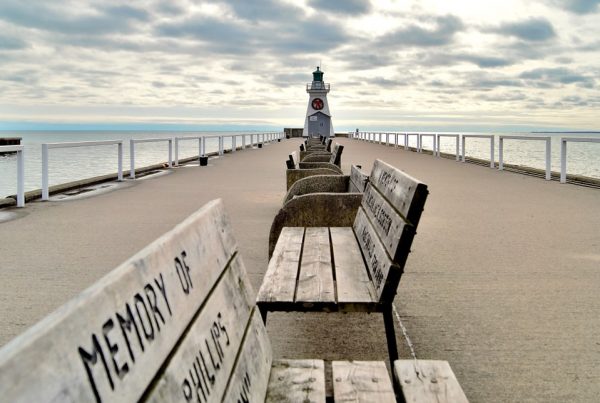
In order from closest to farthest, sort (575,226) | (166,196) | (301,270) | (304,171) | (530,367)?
(530,367) → (301,270) → (575,226) → (304,171) → (166,196)

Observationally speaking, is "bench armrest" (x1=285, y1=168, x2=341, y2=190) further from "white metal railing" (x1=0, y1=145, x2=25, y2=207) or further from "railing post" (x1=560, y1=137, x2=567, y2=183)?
"railing post" (x1=560, y1=137, x2=567, y2=183)

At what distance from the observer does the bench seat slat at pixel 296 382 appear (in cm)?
179

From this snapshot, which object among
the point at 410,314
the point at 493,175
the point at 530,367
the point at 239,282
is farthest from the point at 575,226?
the point at 493,175

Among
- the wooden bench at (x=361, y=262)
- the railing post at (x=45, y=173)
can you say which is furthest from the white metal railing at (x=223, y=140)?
the wooden bench at (x=361, y=262)

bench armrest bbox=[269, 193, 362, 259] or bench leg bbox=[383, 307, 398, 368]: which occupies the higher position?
bench armrest bbox=[269, 193, 362, 259]

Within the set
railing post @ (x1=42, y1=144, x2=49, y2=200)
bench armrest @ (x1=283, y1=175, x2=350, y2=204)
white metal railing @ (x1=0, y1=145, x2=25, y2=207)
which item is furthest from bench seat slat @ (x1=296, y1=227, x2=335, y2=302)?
railing post @ (x1=42, y1=144, x2=49, y2=200)

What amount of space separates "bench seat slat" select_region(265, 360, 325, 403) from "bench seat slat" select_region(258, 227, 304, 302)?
0.60 m

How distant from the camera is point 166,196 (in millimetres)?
10461

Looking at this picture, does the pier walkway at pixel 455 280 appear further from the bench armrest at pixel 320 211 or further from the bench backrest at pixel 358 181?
the bench backrest at pixel 358 181

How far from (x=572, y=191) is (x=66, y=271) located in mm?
9494

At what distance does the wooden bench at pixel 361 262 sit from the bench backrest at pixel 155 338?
2.47ft

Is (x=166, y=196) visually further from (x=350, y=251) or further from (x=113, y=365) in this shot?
(x=113, y=365)

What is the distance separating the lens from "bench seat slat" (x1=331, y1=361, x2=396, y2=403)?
1.80m

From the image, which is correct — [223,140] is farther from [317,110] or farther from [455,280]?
[317,110]
